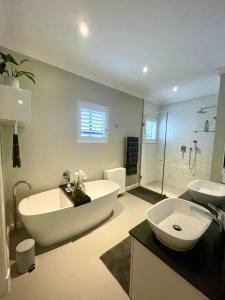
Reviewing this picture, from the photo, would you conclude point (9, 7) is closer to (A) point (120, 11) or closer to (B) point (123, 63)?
(A) point (120, 11)

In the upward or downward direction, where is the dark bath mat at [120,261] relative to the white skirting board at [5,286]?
downward

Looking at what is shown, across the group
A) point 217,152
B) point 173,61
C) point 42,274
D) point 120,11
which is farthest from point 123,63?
point 42,274

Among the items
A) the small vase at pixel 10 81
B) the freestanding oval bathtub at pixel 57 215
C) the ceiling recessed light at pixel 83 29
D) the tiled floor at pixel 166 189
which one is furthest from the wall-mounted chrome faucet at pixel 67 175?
the tiled floor at pixel 166 189

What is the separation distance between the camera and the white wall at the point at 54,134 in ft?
6.52

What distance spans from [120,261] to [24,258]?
105cm

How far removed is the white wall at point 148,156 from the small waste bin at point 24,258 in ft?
10.0

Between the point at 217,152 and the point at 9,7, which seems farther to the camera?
the point at 217,152

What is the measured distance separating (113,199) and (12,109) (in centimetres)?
189

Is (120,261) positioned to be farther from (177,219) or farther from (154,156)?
(154,156)

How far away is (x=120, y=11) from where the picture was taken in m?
1.28

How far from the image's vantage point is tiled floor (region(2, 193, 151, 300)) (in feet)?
4.13

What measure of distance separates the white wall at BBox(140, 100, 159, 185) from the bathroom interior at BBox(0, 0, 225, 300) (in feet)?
1.64

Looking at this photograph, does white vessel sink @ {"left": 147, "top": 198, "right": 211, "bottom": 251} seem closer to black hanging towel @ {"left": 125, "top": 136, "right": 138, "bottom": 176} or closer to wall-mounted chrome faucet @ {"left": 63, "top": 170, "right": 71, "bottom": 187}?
wall-mounted chrome faucet @ {"left": 63, "top": 170, "right": 71, "bottom": 187}

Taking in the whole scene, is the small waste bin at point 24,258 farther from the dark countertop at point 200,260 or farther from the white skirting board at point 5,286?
the dark countertop at point 200,260
